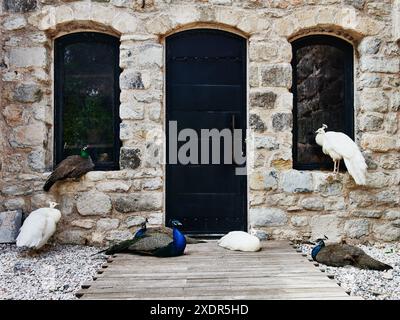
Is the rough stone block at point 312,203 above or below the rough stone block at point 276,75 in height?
below

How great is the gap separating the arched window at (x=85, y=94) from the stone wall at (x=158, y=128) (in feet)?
0.68

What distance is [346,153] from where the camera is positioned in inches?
184

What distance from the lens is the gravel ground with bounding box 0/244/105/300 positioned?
10.7 feet

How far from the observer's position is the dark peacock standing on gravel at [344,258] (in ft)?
12.6

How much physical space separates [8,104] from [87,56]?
931 millimetres

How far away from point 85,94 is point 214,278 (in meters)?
2.68

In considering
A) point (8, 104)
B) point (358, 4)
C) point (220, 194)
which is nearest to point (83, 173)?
point (8, 104)

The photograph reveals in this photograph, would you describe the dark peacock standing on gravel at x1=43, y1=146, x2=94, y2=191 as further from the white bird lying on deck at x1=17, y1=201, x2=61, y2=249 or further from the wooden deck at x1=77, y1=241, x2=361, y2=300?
the wooden deck at x1=77, y1=241, x2=361, y2=300

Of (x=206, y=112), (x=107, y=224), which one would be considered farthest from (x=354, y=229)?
(x=107, y=224)

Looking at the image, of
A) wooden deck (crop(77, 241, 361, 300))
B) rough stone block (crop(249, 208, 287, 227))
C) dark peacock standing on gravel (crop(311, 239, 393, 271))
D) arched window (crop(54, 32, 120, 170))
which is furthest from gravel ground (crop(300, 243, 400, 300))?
arched window (crop(54, 32, 120, 170))

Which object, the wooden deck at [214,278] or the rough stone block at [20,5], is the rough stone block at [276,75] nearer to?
the wooden deck at [214,278]

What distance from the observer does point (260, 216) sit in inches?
189

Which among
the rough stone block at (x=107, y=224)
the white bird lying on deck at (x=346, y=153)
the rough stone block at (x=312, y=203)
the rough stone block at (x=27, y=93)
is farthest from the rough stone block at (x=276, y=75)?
the rough stone block at (x=27, y=93)

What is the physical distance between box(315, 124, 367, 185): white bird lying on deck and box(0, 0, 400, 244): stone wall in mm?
192
